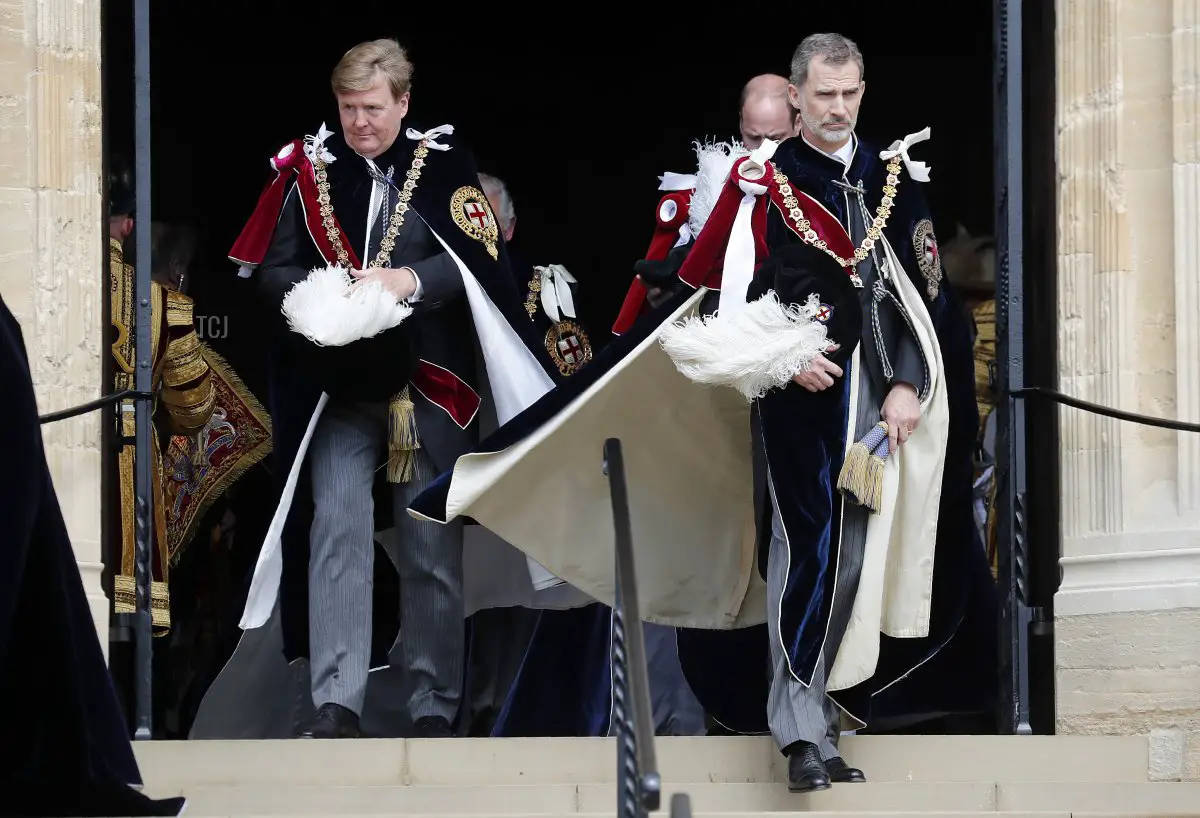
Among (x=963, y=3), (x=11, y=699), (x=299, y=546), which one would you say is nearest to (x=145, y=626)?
(x=299, y=546)

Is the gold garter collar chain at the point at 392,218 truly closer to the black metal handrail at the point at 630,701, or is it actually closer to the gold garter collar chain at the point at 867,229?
the gold garter collar chain at the point at 867,229

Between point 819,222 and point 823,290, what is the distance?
0.30 m

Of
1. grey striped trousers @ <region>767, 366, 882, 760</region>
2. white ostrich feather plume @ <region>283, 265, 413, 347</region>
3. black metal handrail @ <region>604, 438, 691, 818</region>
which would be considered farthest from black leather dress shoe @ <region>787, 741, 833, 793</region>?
white ostrich feather plume @ <region>283, 265, 413, 347</region>

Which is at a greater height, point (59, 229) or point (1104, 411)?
point (59, 229)

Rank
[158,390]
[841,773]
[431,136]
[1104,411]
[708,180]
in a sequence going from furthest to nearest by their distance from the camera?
[158,390], [708,180], [431,136], [1104,411], [841,773]

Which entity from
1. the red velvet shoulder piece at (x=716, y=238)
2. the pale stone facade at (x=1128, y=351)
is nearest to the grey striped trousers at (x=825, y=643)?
the red velvet shoulder piece at (x=716, y=238)

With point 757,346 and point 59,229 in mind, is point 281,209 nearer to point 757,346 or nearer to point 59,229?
point 59,229

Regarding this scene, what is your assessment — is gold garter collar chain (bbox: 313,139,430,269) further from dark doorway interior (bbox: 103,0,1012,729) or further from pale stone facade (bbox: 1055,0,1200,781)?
dark doorway interior (bbox: 103,0,1012,729)

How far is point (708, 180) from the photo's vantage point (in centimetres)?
870

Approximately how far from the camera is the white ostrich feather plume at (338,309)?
316 inches

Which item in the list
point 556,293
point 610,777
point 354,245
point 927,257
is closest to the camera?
point 610,777

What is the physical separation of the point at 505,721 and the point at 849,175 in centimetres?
214

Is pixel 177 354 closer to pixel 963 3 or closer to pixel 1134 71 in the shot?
pixel 1134 71

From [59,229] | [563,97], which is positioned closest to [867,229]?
[59,229]
